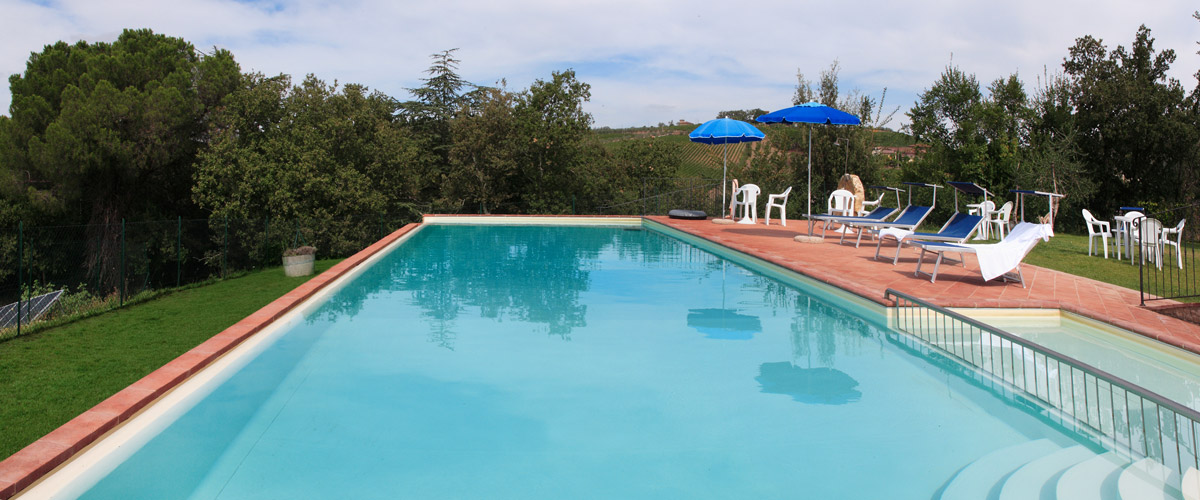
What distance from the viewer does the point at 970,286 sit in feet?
21.8

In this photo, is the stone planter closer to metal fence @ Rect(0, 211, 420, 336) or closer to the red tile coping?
metal fence @ Rect(0, 211, 420, 336)

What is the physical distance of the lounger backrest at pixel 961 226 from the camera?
26.0 feet

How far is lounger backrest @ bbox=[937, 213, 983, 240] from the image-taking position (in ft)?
26.0

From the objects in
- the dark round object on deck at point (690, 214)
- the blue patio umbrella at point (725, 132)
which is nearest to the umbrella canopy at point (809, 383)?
the blue patio umbrella at point (725, 132)

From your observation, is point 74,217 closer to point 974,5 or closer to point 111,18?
point 111,18

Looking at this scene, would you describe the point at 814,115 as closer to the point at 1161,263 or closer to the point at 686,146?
the point at 1161,263

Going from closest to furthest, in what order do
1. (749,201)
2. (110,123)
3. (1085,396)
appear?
(1085,396), (749,201), (110,123)

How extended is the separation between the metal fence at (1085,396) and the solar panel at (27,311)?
399 inches

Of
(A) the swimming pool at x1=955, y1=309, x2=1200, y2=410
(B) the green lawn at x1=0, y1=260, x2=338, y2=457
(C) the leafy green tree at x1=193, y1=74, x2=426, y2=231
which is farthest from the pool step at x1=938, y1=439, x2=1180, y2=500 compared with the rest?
(C) the leafy green tree at x1=193, y1=74, x2=426, y2=231

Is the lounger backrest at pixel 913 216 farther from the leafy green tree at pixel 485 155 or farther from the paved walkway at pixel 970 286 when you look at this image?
the leafy green tree at pixel 485 155

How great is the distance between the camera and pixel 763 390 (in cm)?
407

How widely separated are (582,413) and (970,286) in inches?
185

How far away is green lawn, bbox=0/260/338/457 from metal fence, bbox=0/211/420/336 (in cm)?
119

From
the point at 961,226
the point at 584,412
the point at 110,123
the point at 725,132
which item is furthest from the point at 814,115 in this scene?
the point at 110,123
